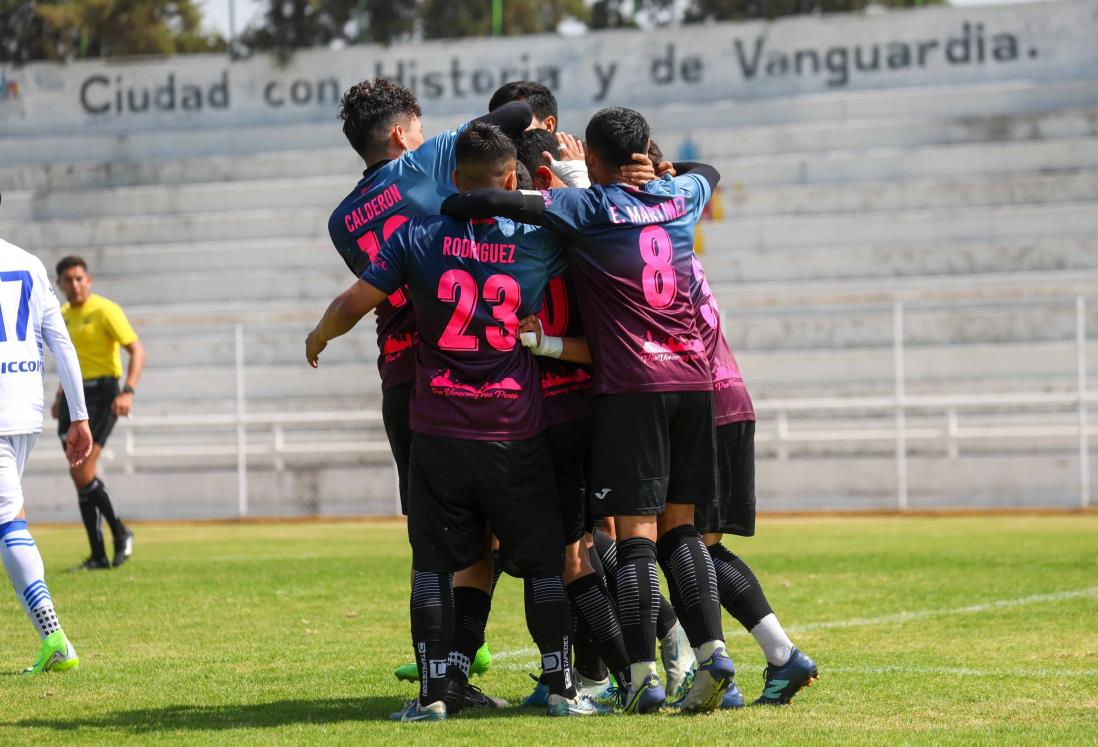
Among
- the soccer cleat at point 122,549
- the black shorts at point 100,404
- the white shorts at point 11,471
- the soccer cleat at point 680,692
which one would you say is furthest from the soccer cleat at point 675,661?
the black shorts at point 100,404

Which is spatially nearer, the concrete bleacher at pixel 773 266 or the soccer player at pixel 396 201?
the soccer player at pixel 396 201

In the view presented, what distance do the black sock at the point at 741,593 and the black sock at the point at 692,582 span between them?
180 millimetres

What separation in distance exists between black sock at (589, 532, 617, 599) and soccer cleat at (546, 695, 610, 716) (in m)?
0.72

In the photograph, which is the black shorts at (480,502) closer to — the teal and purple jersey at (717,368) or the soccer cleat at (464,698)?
the soccer cleat at (464,698)

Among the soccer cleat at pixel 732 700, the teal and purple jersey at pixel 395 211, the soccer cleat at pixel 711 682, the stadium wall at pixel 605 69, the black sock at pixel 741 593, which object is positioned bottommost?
the soccer cleat at pixel 732 700

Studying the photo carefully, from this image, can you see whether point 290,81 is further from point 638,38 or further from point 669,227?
point 669,227

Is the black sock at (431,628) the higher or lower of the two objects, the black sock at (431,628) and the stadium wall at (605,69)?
the lower

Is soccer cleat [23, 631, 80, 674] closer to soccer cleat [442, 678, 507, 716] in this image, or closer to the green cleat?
the green cleat

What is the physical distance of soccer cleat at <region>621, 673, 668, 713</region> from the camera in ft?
18.8

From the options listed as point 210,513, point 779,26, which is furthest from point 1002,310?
point 210,513

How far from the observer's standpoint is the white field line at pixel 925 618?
6.61 m

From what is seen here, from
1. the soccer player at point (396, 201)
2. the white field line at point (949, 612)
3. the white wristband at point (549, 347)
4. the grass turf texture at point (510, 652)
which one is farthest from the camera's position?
the white field line at point (949, 612)

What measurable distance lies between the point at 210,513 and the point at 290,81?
10.9 meters

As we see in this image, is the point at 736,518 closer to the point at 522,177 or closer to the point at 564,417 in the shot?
the point at 564,417
